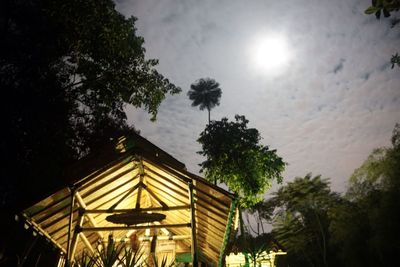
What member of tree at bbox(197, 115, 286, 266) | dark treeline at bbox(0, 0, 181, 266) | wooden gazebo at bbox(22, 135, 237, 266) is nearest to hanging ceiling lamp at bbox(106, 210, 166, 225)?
wooden gazebo at bbox(22, 135, 237, 266)

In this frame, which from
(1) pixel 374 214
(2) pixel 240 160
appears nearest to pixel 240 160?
(2) pixel 240 160

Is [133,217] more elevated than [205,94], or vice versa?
[205,94]

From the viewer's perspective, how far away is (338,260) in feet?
108

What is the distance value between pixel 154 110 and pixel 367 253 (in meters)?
24.4

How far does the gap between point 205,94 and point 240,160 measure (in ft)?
75.8

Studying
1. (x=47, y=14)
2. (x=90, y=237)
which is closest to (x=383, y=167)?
(x=90, y=237)

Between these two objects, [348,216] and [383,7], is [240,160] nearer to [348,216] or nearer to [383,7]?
[348,216]

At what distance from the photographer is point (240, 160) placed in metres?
22.6

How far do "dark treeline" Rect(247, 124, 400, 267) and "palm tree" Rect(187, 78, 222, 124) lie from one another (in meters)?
18.1

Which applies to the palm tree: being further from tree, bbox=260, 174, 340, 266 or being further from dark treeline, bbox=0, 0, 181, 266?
dark treeline, bbox=0, 0, 181, 266

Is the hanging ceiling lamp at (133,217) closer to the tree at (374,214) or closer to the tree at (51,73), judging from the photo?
the tree at (51,73)

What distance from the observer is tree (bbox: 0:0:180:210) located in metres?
11.1

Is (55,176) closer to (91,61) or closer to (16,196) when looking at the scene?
(16,196)

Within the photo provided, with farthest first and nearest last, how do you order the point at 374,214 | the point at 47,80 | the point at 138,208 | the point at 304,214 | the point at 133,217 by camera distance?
the point at 304,214 < the point at 374,214 < the point at 47,80 < the point at 138,208 < the point at 133,217
